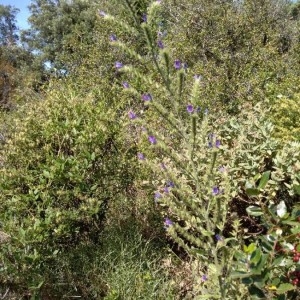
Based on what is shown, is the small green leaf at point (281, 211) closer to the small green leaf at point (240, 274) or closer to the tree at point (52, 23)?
the small green leaf at point (240, 274)

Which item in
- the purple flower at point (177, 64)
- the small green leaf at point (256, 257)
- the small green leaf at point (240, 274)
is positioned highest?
the purple flower at point (177, 64)

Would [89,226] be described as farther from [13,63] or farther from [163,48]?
[13,63]

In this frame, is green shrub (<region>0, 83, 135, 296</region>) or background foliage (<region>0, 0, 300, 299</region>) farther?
green shrub (<region>0, 83, 135, 296</region>)

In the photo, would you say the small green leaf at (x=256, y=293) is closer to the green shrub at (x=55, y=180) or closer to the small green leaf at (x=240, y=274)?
the small green leaf at (x=240, y=274)

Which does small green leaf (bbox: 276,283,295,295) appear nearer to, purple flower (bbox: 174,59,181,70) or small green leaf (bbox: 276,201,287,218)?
small green leaf (bbox: 276,201,287,218)

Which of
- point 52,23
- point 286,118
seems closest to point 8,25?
point 52,23

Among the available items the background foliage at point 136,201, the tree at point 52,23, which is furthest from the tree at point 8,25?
the background foliage at point 136,201

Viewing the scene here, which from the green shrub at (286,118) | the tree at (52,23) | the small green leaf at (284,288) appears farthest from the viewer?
the tree at (52,23)

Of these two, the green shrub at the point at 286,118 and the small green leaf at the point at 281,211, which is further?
the green shrub at the point at 286,118

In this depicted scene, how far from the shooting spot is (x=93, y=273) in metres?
3.57

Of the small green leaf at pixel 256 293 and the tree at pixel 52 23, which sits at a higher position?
the tree at pixel 52 23

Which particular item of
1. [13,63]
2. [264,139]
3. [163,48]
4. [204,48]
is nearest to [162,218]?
[264,139]

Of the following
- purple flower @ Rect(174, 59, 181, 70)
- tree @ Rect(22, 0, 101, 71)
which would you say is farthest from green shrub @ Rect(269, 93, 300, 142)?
tree @ Rect(22, 0, 101, 71)

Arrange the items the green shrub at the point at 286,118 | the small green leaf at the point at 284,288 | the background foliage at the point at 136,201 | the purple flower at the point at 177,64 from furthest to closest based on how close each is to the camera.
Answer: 1. the green shrub at the point at 286,118
2. the background foliage at the point at 136,201
3. the small green leaf at the point at 284,288
4. the purple flower at the point at 177,64
